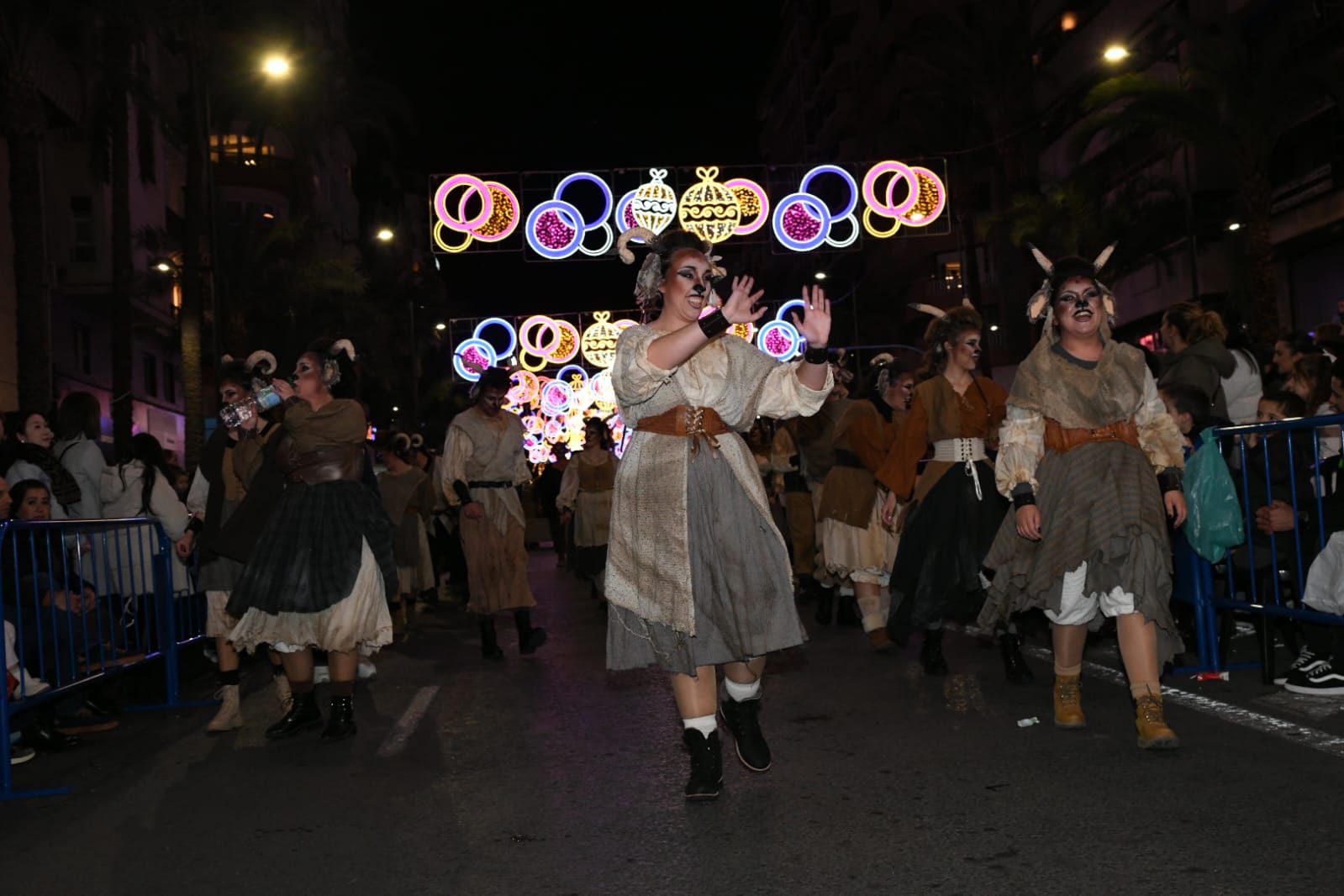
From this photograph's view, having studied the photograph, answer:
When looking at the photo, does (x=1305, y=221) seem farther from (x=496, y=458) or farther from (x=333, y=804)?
(x=333, y=804)

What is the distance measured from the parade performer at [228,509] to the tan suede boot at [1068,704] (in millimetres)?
4204

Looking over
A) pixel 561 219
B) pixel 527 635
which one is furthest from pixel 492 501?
pixel 561 219

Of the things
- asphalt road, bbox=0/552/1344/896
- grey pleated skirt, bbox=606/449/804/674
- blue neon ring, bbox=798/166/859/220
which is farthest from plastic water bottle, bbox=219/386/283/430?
blue neon ring, bbox=798/166/859/220

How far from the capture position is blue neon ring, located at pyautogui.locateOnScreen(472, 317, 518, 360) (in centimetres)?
3288

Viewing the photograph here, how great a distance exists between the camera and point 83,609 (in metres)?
7.79

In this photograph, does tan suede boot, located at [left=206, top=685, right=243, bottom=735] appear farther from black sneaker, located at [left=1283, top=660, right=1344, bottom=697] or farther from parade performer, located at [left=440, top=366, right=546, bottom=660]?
black sneaker, located at [left=1283, top=660, right=1344, bottom=697]

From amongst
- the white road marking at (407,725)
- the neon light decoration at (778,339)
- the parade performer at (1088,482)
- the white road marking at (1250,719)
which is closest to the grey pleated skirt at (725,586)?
the parade performer at (1088,482)

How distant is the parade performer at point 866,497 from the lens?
987 centimetres

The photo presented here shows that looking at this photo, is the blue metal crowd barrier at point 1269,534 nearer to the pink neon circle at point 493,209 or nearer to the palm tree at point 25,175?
the pink neon circle at point 493,209

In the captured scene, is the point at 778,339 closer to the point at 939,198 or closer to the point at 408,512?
the point at 939,198

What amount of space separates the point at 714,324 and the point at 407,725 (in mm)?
3612

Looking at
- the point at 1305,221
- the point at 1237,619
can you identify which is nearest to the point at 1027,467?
the point at 1237,619

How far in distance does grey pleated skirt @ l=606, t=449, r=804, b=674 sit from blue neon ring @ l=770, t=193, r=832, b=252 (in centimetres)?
1565

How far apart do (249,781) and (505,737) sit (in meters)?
1.27
